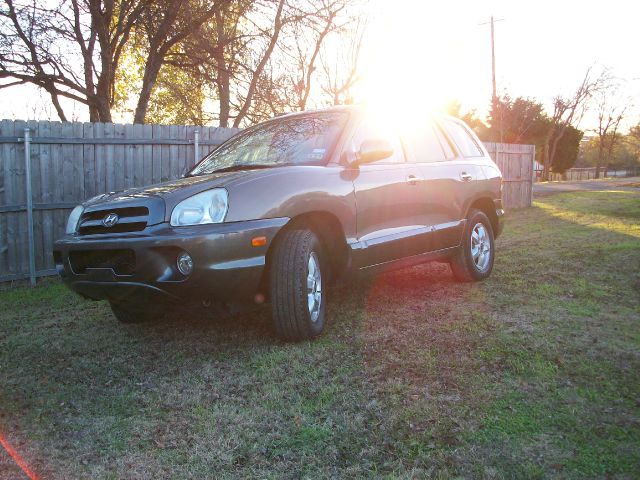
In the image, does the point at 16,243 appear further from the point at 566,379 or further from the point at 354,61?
the point at 354,61

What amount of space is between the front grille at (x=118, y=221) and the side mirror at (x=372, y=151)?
5.22ft

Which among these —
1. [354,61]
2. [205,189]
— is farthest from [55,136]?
[354,61]

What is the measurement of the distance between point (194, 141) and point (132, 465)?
672 cm

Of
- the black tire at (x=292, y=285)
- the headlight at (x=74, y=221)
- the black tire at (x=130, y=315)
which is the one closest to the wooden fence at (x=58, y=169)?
the black tire at (x=130, y=315)

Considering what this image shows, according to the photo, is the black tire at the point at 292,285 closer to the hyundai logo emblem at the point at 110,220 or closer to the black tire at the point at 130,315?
the hyundai logo emblem at the point at 110,220

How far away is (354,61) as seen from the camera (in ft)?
81.9

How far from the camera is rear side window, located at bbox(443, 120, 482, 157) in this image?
5963mm

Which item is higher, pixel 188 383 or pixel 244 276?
pixel 244 276

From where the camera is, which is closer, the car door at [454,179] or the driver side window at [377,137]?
the driver side window at [377,137]

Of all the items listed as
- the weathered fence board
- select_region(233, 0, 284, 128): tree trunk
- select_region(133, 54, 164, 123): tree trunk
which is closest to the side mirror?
the weathered fence board

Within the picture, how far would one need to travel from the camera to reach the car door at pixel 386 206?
4379 millimetres

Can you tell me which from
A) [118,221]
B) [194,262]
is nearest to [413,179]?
[194,262]

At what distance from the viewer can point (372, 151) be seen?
13.9 feet

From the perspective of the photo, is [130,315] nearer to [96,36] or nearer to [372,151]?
[372,151]
